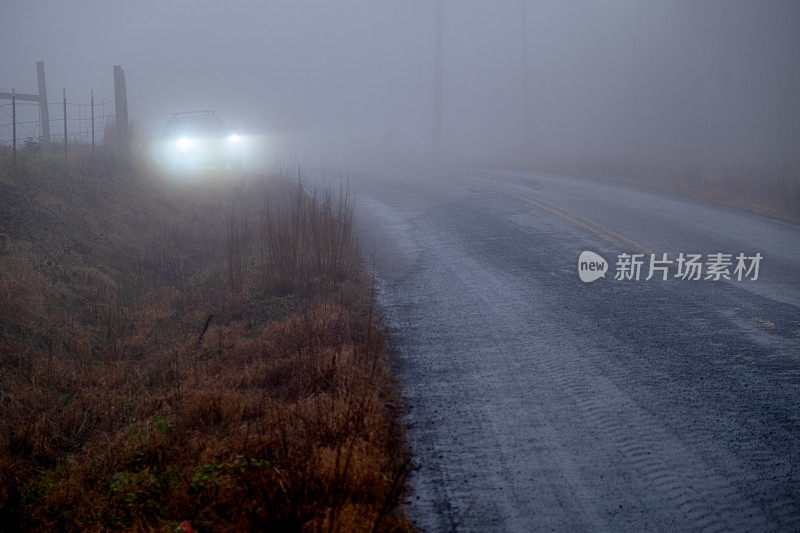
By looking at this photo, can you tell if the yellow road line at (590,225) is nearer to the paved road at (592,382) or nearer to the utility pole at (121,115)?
the paved road at (592,382)

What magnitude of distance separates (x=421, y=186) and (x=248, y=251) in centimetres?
946

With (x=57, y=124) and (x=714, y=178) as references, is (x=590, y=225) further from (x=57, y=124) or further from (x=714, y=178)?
(x=57, y=124)

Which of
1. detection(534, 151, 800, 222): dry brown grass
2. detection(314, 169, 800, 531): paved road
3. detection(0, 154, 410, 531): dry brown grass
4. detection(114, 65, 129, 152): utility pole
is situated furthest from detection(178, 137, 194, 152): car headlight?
detection(534, 151, 800, 222): dry brown grass

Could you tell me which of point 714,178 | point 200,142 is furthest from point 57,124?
point 714,178

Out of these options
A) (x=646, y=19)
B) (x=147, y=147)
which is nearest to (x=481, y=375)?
(x=147, y=147)

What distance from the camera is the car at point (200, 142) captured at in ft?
59.6

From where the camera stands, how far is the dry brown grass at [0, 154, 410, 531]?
3646 mm

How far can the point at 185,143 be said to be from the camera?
18.4 metres

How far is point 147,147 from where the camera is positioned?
1598 centimetres

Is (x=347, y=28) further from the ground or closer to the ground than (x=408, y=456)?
further from the ground

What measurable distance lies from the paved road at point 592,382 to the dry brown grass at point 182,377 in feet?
1.69

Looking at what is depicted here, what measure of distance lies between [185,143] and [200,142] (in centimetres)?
46

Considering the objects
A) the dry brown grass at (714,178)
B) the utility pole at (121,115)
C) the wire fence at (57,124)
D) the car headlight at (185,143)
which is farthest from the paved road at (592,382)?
the car headlight at (185,143)

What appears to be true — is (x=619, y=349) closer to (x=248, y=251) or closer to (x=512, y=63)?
(x=248, y=251)
